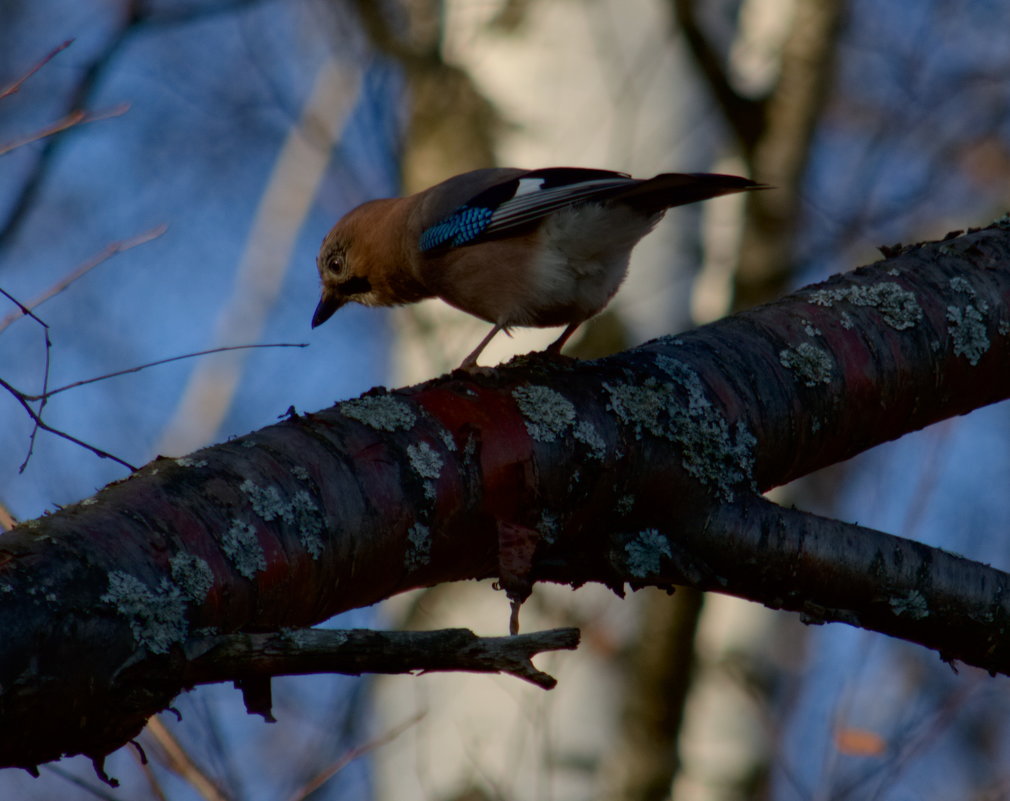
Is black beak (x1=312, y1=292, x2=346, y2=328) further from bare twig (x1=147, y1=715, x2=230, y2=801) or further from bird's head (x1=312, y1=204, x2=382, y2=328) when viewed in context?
bare twig (x1=147, y1=715, x2=230, y2=801)

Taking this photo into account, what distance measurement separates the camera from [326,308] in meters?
4.09

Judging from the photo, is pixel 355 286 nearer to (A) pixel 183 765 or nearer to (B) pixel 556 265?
(B) pixel 556 265

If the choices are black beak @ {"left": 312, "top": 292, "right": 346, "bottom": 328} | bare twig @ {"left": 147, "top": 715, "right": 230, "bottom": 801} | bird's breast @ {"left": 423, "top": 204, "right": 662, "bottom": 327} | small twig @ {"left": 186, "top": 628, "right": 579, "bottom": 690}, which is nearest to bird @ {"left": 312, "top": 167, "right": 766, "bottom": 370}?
bird's breast @ {"left": 423, "top": 204, "right": 662, "bottom": 327}

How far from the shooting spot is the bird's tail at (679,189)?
9.56 feet

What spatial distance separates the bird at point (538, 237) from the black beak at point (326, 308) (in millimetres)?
653

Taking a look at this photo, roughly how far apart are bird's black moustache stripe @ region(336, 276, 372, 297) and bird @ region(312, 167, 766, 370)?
441mm

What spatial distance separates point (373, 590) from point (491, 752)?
334cm

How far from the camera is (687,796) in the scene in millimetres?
6215

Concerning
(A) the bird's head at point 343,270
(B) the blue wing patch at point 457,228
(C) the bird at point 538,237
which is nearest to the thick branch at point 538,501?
(C) the bird at point 538,237

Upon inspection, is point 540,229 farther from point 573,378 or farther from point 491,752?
point 491,752

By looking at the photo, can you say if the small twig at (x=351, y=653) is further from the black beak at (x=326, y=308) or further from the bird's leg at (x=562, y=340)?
the black beak at (x=326, y=308)

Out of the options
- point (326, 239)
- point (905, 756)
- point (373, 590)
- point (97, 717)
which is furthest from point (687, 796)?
point (97, 717)

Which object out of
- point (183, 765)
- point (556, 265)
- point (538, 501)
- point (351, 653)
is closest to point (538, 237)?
point (556, 265)

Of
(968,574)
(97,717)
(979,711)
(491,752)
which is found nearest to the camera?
(97,717)
